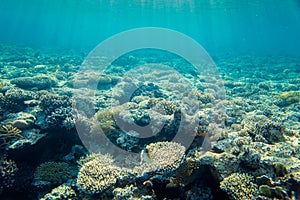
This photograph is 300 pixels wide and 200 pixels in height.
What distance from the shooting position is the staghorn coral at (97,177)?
14.3 ft

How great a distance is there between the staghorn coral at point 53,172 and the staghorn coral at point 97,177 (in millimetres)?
816

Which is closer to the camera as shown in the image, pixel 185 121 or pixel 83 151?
pixel 185 121

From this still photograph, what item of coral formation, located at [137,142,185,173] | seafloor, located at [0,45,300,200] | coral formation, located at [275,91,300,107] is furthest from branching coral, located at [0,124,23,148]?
coral formation, located at [275,91,300,107]

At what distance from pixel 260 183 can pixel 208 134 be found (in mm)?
2077

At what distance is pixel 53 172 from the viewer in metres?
5.26

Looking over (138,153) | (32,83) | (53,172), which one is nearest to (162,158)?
(138,153)

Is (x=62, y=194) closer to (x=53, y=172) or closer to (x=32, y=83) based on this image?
(x=53, y=172)

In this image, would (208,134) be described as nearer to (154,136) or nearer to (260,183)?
(154,136)

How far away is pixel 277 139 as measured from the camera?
17.9ft

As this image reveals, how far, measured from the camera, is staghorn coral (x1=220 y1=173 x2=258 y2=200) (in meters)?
3.62

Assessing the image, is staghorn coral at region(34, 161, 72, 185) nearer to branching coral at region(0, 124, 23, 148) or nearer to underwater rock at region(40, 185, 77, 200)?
underwater rock at region(40, 185, 77, 200)

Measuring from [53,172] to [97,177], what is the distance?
1478 mm

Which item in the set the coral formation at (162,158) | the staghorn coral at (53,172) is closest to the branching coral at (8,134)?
the staghorn coral at (53,172)

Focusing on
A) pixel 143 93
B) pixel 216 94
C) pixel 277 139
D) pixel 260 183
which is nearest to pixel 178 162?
pixel 260 183
